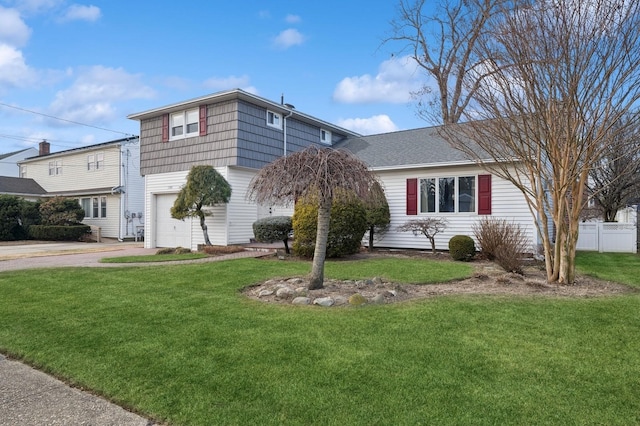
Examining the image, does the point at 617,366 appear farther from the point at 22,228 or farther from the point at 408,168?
the point at 22,228

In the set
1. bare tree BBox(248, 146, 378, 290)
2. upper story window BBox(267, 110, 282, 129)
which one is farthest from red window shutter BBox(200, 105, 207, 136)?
bare tree BBox(248, 146, 378, 290)

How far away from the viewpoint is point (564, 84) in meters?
6.68

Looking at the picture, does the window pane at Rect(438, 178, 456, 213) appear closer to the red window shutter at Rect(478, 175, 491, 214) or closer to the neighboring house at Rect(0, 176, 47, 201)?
the red window shutter at Rect(478, 175, 491, 214)

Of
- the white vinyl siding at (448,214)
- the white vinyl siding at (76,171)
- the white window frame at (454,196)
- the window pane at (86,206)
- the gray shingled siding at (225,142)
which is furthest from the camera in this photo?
the window pane at (86,206)

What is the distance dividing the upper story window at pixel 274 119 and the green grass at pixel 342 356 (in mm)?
10430

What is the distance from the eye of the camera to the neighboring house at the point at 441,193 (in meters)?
12.4

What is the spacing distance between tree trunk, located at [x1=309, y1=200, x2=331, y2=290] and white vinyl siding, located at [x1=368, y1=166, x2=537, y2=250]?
607 cm

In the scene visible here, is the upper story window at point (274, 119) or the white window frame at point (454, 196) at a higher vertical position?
the upper story window at point (274, 119)

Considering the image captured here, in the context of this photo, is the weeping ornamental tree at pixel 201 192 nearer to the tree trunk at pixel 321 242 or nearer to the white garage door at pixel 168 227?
the white garage door at pixel 168 227

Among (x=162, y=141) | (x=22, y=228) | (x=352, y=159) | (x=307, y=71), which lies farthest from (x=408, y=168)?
(x=22, y=228)

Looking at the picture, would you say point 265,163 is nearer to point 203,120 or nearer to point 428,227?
point 203,120

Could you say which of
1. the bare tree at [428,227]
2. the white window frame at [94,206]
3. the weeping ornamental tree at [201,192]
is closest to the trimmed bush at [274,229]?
the weeping ornamental tree at [201,192]

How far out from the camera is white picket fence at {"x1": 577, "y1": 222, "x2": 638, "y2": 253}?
1400 centimetres

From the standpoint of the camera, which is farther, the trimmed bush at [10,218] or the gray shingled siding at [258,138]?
the trimmed bush at [10,218]
